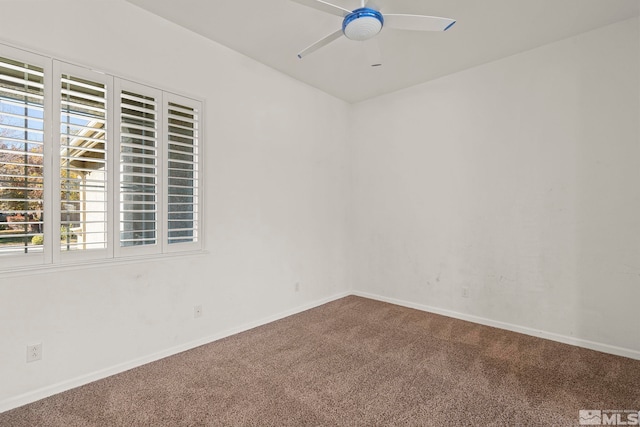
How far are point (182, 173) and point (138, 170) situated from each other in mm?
370

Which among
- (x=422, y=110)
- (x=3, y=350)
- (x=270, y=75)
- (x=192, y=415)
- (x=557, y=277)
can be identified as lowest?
(x=192, y=415)

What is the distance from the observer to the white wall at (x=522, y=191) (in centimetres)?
283

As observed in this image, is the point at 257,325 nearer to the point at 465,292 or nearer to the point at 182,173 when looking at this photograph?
the point at 182,173

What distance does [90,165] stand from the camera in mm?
2396

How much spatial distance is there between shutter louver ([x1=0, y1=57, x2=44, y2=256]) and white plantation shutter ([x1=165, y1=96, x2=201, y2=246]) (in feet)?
2.84

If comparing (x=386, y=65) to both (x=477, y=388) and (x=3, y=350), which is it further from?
(x=3, y=350)

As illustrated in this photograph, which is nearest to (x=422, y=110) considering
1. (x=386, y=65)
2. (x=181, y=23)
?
(x=386, y=65)

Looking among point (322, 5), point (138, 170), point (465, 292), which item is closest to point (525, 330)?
point (465, 292)

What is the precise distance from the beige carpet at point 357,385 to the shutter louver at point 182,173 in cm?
112

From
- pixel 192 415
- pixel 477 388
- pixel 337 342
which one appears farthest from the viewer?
pixel 337 342

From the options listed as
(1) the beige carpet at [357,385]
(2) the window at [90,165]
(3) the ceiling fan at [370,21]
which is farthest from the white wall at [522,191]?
(2) the window at [90,165]

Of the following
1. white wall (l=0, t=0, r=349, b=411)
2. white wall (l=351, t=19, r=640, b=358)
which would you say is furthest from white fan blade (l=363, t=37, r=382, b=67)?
white wall (l=351, t=19, r=640, b=358)

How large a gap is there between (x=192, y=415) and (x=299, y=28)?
3.12m

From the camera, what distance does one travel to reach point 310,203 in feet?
13.9
